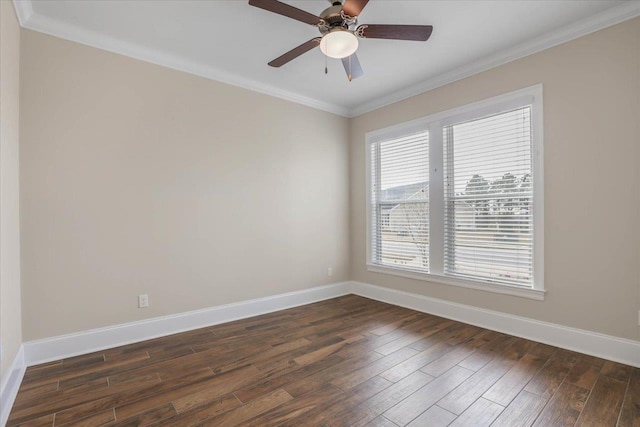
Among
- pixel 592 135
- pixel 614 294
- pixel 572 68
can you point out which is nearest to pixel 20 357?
pixel 614 294

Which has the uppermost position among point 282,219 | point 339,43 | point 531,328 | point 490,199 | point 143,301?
point 339,43

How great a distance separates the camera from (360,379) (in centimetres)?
218

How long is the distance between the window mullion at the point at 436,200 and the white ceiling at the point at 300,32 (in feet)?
2.14

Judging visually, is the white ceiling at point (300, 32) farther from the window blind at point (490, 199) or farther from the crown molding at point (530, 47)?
the window blind at point (490, 199)

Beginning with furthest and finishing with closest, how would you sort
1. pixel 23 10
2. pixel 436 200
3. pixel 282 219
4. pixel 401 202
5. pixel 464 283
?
A: 1. pixel 401 202
2. pixel 282 219
3. pixel 436 200
4. pixel 464 283
5. pixel 23 10

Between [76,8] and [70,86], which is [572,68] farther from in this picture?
[70,86]

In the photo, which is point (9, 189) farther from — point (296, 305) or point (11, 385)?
point (296, 305)

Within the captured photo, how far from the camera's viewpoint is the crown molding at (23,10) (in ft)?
7.24

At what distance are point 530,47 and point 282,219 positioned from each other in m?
3.10

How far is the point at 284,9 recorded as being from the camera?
197 centimetres

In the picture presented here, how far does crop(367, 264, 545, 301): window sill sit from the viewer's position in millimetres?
2863

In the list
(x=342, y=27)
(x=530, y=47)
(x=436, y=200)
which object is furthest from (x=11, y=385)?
(x=530, y=47)

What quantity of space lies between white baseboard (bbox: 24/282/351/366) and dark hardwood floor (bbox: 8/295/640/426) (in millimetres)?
99

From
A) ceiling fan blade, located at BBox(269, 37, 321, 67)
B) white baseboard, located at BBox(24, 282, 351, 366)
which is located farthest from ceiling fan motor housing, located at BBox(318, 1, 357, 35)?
white baseboard, located at BBox(24, 282, 351, 366)
